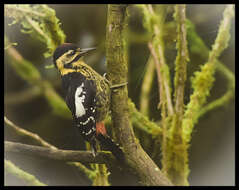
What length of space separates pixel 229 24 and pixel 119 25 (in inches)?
12.8

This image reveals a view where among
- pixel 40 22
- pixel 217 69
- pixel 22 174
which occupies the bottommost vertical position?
pixel 22 174

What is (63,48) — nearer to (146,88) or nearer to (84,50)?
(84,50)

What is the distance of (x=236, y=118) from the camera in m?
1.10

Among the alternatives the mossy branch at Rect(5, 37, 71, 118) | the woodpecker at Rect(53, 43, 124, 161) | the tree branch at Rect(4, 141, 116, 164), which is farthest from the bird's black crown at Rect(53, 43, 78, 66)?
the tree branch at Rect(4, 141, 116, 164)

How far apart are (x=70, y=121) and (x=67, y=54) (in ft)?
0.61

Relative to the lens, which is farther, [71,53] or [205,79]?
[205,79]

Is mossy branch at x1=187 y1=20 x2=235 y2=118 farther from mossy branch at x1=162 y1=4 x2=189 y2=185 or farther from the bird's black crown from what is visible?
the bird's black crown

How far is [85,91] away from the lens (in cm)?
94

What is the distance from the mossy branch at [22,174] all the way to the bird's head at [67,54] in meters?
0.31

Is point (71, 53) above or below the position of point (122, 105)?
above

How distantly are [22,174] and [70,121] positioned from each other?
0.20 m

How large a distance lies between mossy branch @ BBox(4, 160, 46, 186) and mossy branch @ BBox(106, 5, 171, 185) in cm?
26

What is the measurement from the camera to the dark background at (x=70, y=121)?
1033 millimetres

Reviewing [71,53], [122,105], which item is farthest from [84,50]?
[122,105]
